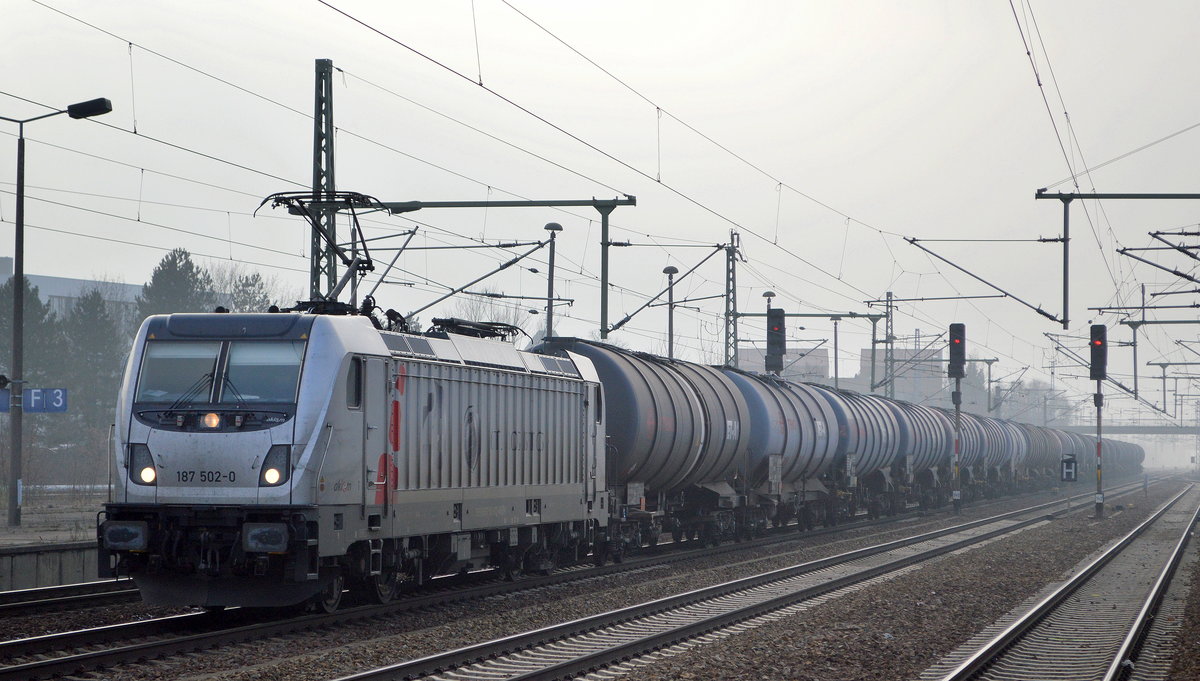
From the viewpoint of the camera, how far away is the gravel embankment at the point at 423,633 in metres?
11.3

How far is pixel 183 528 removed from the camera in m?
13.5

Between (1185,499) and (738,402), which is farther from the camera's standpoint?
(1185,499)

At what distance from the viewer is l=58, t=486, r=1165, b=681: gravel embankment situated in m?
11.3

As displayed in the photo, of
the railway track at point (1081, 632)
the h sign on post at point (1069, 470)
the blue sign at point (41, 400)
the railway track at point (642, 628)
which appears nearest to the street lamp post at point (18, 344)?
the blue sign at point (41, 400)

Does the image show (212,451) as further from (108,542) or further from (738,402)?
(738,402)

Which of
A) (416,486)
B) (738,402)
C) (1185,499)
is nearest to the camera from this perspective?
→ (416,486)

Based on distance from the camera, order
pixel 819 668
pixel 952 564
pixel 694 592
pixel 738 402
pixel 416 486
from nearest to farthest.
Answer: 1. pixel 819 668
2. pixel 416 486
3. pixel 694 592
4. pixel 952 564
5. pixel 738 402

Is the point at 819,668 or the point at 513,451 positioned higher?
the point at 513,451

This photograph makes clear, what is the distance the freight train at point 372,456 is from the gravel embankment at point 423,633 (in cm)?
86

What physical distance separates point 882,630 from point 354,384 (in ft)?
22.2

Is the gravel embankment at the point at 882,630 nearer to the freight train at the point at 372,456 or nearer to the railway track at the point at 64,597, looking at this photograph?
the freight train at the point at 372,456

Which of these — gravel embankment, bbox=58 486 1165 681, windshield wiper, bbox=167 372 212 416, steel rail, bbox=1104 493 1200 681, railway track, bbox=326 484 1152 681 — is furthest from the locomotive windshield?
steel rail, bbox=1104 493 1200 681

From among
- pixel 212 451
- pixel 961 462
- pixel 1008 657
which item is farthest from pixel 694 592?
pixel 961 462

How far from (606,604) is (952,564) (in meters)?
10.0
